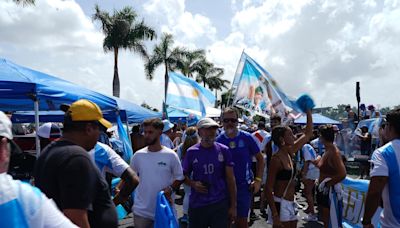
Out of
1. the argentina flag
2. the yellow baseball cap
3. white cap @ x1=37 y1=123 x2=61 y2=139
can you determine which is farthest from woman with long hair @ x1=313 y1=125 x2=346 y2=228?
the argentina flag

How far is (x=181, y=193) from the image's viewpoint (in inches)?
413

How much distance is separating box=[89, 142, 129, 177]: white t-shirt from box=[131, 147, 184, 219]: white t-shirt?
327mm

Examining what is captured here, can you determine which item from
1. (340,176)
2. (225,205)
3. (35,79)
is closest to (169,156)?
(225,205)

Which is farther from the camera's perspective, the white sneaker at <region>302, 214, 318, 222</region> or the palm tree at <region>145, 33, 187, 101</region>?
the palm tree at <region>145, 33, 187, 101</region>

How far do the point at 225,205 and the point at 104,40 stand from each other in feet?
95.8

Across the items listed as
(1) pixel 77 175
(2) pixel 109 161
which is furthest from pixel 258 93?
(1) pixel 77 175

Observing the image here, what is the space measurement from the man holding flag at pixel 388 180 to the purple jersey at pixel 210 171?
1.53 meters

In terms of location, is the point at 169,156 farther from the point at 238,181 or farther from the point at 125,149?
the point at 125,149

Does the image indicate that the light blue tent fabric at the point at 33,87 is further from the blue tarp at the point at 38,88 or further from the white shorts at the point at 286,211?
the white shorts at the point at 286,211

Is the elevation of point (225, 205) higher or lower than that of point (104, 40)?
lower

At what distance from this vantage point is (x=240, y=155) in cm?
476

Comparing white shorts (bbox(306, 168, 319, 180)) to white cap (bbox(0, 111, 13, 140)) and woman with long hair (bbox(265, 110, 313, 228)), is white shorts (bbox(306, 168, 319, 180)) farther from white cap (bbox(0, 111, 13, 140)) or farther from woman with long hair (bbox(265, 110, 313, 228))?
white cap (bbox(0, 111, 13, 140))

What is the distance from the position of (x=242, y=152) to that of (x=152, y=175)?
129 centimetres

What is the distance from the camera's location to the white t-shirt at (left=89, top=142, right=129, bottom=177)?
3770 mm
